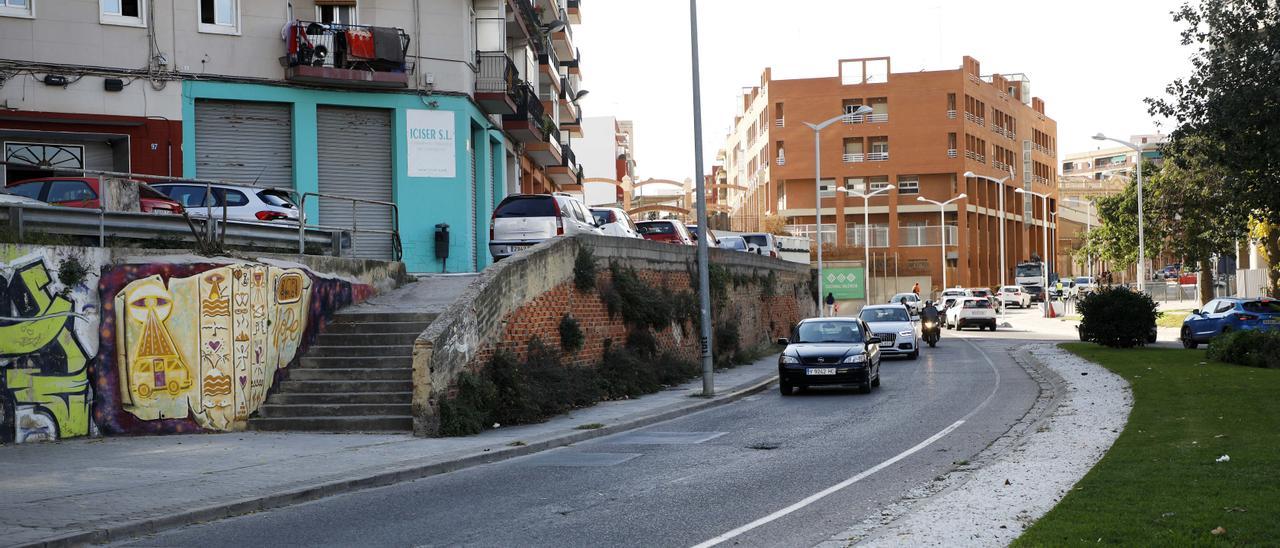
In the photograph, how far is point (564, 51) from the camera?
5444cm

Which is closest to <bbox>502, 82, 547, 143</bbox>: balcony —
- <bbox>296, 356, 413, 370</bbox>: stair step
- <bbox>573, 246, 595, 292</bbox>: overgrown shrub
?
<bbox>573, 246, 595, 292</bbox>: overgrown shrub

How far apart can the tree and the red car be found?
1856 cm

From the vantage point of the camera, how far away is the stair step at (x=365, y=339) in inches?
696

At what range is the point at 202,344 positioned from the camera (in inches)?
617

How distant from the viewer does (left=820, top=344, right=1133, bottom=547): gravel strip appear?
8492mm

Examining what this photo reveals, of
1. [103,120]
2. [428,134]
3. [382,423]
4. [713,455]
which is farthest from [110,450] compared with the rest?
[428,134]

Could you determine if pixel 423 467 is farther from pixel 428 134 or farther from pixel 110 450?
pixel 428 134

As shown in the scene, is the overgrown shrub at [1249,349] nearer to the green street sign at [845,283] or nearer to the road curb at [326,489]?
the road curb at [326,489]

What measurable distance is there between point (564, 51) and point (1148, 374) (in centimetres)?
3728

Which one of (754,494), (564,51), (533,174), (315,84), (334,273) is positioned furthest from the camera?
(564,51)

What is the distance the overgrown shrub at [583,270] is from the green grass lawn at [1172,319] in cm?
3278

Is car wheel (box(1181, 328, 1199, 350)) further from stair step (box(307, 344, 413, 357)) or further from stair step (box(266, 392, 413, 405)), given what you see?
stair step (box(266, 392, 413, 405))

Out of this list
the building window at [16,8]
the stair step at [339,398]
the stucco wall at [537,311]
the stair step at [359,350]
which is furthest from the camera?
the building window at [16,8]

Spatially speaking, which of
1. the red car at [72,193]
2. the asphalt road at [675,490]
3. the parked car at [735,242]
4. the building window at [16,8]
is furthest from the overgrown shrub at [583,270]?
Result: the parked car at [735,242]
